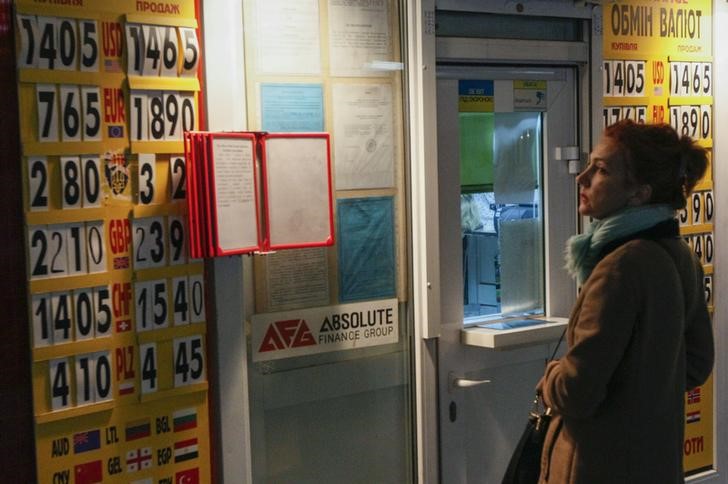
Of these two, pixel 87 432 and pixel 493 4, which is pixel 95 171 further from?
pixel 493 4

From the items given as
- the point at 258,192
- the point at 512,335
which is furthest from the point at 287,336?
the point at 512,335

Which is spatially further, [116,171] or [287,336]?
[287,336]

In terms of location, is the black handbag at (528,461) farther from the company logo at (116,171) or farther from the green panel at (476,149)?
the company logo at (116,171)

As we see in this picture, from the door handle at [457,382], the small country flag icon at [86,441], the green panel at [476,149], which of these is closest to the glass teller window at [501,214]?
the green panel at [476,149]

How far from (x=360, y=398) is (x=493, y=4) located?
5.34 feet

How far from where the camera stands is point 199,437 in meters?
3.29

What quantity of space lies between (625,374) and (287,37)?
1.63 meters

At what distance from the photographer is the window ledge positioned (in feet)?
12.6

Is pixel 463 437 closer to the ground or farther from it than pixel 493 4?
closer to the ground

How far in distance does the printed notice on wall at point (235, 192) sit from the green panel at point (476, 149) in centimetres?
108

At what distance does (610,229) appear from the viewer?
2.80 m

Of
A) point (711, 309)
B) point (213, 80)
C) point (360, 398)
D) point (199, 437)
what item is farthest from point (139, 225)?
point (711, 309)

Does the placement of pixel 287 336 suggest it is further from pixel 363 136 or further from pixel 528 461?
pixel 528 461

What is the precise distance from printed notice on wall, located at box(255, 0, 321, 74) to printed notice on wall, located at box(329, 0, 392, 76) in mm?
78
